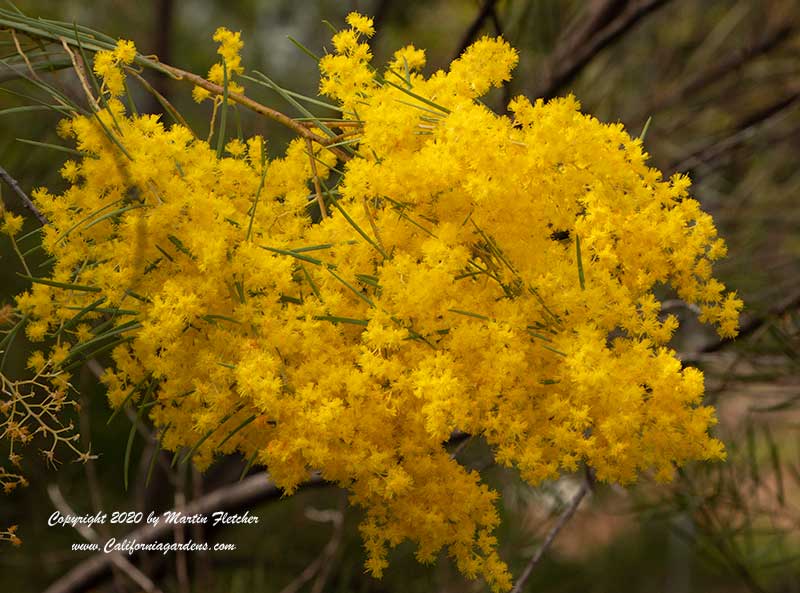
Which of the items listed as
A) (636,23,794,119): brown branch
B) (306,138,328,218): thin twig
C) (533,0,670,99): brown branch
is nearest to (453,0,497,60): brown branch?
(533,0,670,99): brown branch

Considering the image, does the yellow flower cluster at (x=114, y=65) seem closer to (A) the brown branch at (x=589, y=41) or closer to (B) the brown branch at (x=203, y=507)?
(B) the brown branch at (x=203, y=507)

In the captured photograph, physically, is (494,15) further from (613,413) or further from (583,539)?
(583,539)

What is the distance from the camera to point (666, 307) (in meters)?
1.28

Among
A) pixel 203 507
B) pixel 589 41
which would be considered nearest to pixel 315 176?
pixel 203 507

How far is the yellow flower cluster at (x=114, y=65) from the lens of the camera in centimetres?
78

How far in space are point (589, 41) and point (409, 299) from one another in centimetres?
136

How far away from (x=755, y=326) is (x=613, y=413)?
3.07 ft

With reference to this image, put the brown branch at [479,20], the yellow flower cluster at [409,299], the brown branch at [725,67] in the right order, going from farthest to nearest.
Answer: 1. the brown branch at [725,67]
2. the brown branch at [479,20]
3. the yellow flower cluster at [409,299]

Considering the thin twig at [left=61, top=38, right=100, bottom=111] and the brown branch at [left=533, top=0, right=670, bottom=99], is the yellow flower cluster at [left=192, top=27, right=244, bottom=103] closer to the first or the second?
the thin twig at [left=61, top=38, right=100, bottom=111]

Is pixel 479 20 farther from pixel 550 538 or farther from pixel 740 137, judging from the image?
pixel 550 538

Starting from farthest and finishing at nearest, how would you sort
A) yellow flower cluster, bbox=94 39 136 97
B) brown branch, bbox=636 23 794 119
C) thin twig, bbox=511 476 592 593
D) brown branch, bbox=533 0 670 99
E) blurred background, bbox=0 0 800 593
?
brown branch, bbox=636 23 794 119, brown branch, bbox=533 0 670 99, blurred background, bbox=0 0 800 593, thin twig, bbox=511 476 592 593, yellow flower cluster, bbox=94 39 136 97

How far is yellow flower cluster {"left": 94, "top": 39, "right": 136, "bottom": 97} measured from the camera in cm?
78

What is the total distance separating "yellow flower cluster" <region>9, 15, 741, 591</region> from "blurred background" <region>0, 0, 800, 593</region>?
1.20 feet

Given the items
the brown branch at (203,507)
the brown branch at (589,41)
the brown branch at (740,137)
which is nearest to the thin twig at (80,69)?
the brown branch at (203,507)
